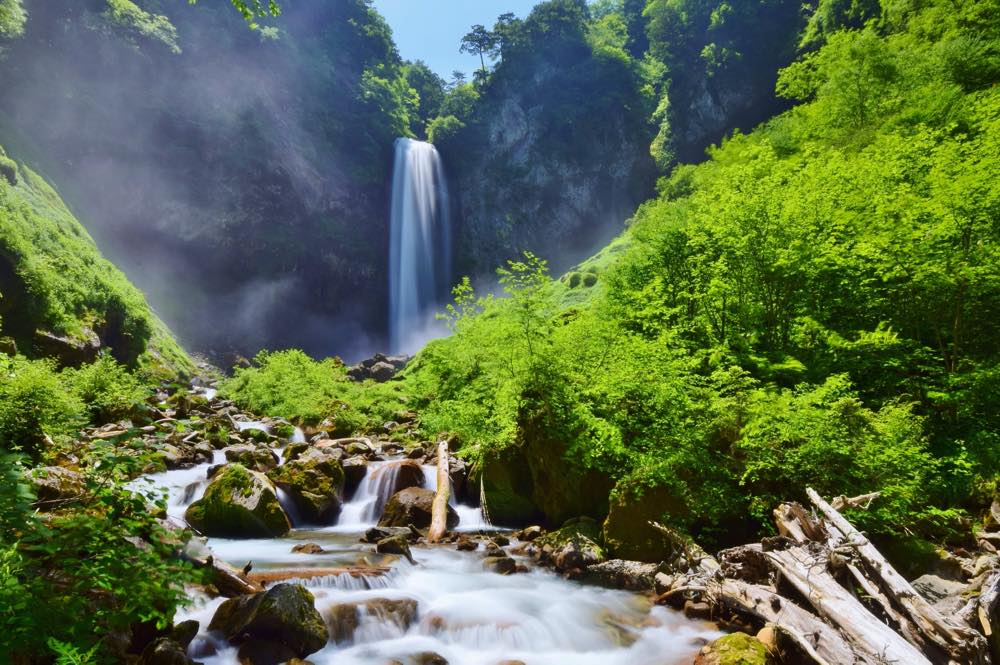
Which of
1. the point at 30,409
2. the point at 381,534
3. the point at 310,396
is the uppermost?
the point at 310,396

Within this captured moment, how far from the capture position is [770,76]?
4553 cm

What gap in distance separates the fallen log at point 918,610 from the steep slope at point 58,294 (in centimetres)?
2390

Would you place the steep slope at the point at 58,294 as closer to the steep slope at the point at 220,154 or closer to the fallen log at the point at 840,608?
the steep slope at the point at 220,154

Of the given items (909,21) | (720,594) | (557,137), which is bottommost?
(720,594)

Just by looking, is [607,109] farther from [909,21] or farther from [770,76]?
[909,21]

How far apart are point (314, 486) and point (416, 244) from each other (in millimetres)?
50714

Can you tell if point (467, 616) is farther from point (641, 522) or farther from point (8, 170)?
point (8, 170)

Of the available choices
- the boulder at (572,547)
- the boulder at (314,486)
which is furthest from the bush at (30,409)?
the boulder at (572,547)

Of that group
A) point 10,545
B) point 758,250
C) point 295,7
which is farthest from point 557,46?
point 10,545

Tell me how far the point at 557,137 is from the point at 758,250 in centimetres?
5585

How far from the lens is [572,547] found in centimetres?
976

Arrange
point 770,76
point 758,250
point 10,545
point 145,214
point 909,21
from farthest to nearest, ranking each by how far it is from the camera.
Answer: point 145,214 → point 770,76 → point 909,21 → point 758,250 → point 10,545

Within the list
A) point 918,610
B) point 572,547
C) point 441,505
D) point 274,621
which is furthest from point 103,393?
point 918,610

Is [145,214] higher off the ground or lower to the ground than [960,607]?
higher
